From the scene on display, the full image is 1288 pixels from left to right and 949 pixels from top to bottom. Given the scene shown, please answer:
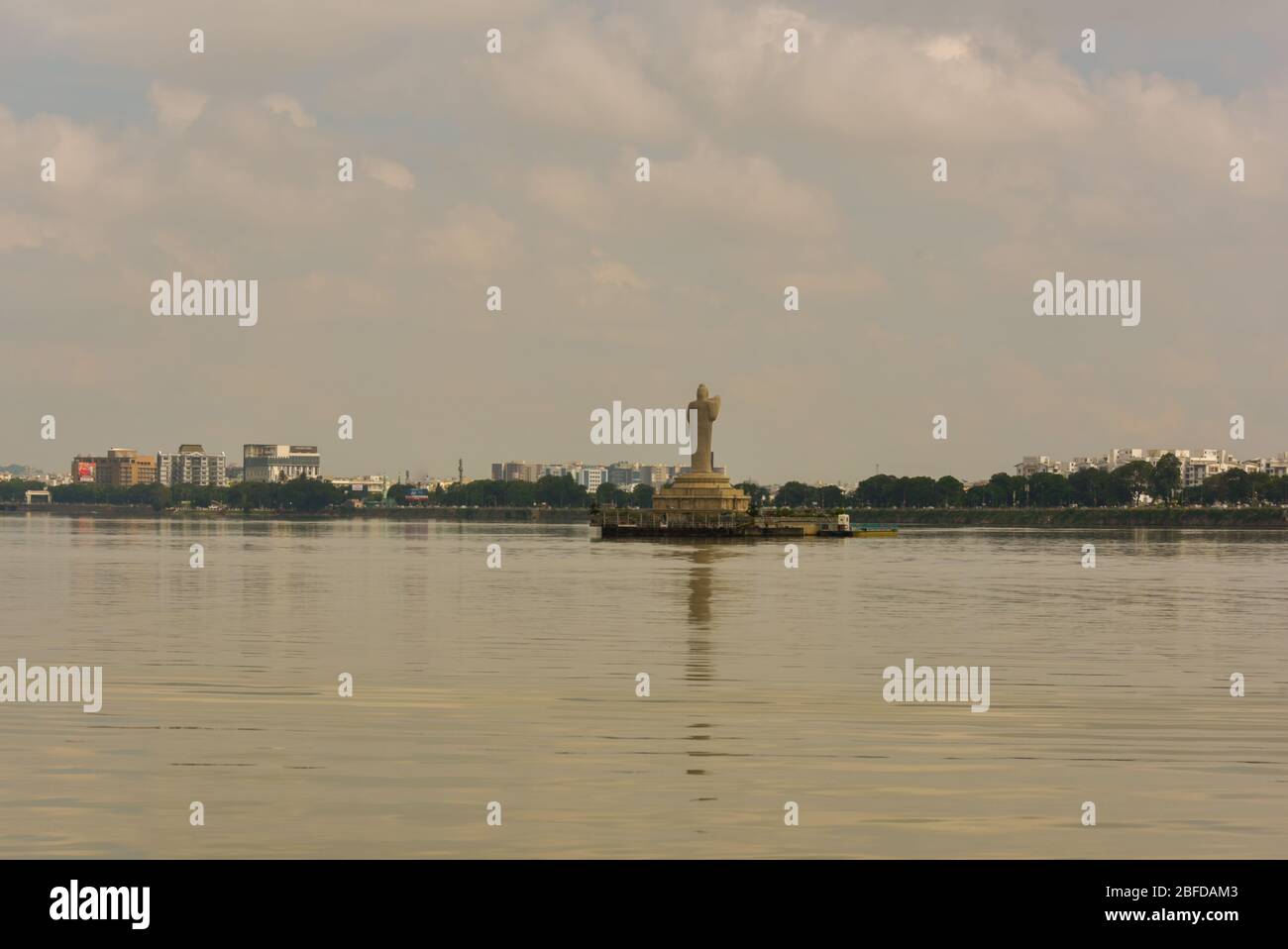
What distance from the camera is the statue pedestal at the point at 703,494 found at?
13325 centimetres

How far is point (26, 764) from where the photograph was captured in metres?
16.7

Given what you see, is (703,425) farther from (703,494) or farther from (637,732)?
(637,732)

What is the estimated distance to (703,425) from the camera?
13400cm

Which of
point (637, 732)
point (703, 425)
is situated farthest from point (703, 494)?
point (637, 732)

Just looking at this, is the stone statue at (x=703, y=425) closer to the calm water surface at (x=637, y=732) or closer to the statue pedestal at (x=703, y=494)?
the statue pedestal at (x=703, y=494)

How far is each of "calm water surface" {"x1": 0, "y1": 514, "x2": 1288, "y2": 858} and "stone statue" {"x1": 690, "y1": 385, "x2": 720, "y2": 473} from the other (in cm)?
8838

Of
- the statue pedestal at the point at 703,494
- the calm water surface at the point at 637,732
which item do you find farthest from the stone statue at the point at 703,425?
the calm water surface at the point at 637,732

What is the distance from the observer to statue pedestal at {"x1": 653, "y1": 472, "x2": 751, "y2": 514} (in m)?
133

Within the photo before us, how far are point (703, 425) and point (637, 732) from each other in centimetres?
11491

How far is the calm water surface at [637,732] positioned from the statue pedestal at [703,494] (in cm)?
8759
